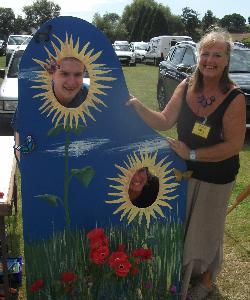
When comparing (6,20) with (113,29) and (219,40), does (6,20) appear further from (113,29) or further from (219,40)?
(219,40)

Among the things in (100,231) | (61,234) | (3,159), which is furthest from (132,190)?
(3,159)

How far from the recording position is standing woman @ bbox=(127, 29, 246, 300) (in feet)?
8.66

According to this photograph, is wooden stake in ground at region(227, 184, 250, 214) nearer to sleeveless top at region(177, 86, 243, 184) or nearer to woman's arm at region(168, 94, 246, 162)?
sleeveless top at region(177, 86, 243, 184)

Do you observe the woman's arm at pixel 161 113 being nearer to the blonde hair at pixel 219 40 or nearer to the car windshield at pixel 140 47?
the blonde hair at pixel 219 40

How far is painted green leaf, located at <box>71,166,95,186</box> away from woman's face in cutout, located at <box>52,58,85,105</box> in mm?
400

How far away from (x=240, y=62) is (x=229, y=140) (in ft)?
21.9

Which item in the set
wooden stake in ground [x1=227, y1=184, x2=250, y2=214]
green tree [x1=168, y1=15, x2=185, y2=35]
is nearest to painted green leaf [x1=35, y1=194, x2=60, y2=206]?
wooden stake in ground [x1=227, y1=184, x2=250, y2=214]

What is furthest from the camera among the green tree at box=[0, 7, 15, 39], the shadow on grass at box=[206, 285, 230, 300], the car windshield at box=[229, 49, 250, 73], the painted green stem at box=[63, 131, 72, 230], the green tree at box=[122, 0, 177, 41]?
the green tree at box=[0, 7, 15, 39]

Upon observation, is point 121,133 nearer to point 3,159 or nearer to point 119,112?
point 119,112

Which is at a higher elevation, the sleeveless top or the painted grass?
the sleeveless top

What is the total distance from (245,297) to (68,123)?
1997 mm

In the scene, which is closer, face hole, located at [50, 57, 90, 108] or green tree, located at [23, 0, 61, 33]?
face hole, located at [50, 57, 90, 108]

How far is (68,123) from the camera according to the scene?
2.49 meters

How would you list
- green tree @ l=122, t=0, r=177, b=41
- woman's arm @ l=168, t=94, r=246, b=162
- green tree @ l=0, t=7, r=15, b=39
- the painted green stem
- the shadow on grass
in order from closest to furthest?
the painted green stem < woman's arm @ l=168, t=94, r=246, b=162 < the shadow on grass < green tree @ l=122, t=0, r=177, b=41 < green tree @ l=0, t=7, r=15, b=39
